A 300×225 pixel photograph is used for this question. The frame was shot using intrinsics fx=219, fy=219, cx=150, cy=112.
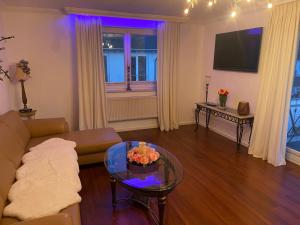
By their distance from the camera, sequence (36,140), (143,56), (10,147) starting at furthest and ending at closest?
(143,56) < (36,140) < (10,147)

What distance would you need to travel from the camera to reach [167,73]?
455 cm

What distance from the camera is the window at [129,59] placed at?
14.4ft

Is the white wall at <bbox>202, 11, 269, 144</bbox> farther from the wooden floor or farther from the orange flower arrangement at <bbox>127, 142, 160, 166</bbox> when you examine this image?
the orange flower arrangement at <bbox>127, 142, 160, 166</bbox>

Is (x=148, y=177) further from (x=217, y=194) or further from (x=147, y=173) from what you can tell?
(x=217, y=194)

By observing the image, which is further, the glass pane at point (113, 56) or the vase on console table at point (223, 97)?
the glass pane at point (113, 56)

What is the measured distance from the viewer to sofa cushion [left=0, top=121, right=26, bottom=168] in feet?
6.56

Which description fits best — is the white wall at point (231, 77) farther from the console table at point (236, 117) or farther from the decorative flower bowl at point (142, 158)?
the decorative flower bowl at point (142, 158)

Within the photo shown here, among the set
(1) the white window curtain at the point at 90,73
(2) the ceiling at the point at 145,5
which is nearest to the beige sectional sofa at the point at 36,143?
(1) the white window curtain at the point at 90,73

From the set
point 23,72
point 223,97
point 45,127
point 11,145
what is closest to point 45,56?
point 23,72

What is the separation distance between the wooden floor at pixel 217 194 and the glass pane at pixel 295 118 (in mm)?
421

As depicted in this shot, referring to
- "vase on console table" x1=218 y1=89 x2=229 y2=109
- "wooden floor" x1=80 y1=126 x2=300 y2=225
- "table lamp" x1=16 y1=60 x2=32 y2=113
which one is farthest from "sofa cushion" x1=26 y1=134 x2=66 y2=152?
"vase on console table" x1=218 y1=89 x2=229 y2=109

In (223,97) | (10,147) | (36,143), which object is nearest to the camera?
(10,147)

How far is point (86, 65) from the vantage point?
3.96 m

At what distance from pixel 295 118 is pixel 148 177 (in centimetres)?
274
